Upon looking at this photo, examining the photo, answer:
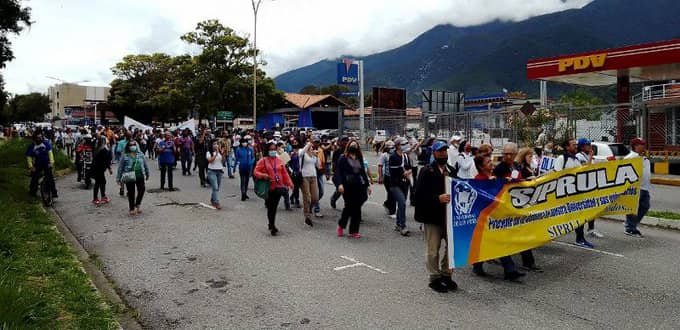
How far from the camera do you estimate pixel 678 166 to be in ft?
60.6

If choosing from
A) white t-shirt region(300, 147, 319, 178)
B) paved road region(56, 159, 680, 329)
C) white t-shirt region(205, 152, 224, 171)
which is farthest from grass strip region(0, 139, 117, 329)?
white t-shirt region(300, 147, 319, 178)

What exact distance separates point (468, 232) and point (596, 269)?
200cm

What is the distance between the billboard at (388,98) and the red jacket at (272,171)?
106 ft

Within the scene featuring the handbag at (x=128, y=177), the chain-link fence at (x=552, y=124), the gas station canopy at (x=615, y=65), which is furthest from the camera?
the gas station canopy at (x=615, y=65)

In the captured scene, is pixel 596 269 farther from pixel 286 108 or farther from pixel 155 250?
pixel 286 108

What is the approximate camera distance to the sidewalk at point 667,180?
663 inches

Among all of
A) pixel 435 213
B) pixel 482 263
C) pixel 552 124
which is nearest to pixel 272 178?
pixel 435 213

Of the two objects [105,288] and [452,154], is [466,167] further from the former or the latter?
[105,288]

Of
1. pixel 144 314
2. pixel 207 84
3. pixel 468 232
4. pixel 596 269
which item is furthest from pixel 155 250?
pixel 207 84

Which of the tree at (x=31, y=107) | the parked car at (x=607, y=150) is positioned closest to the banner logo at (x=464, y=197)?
the parked car at (x=607, y=150)

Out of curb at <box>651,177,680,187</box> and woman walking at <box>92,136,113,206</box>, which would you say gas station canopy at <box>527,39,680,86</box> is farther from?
woman walking at <box>92,136,113,206</box>

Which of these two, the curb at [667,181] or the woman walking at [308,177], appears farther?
the curb at [667,181]

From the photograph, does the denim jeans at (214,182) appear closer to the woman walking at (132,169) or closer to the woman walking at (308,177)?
the woman walking at (132,169)

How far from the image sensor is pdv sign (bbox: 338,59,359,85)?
46.4 metres
